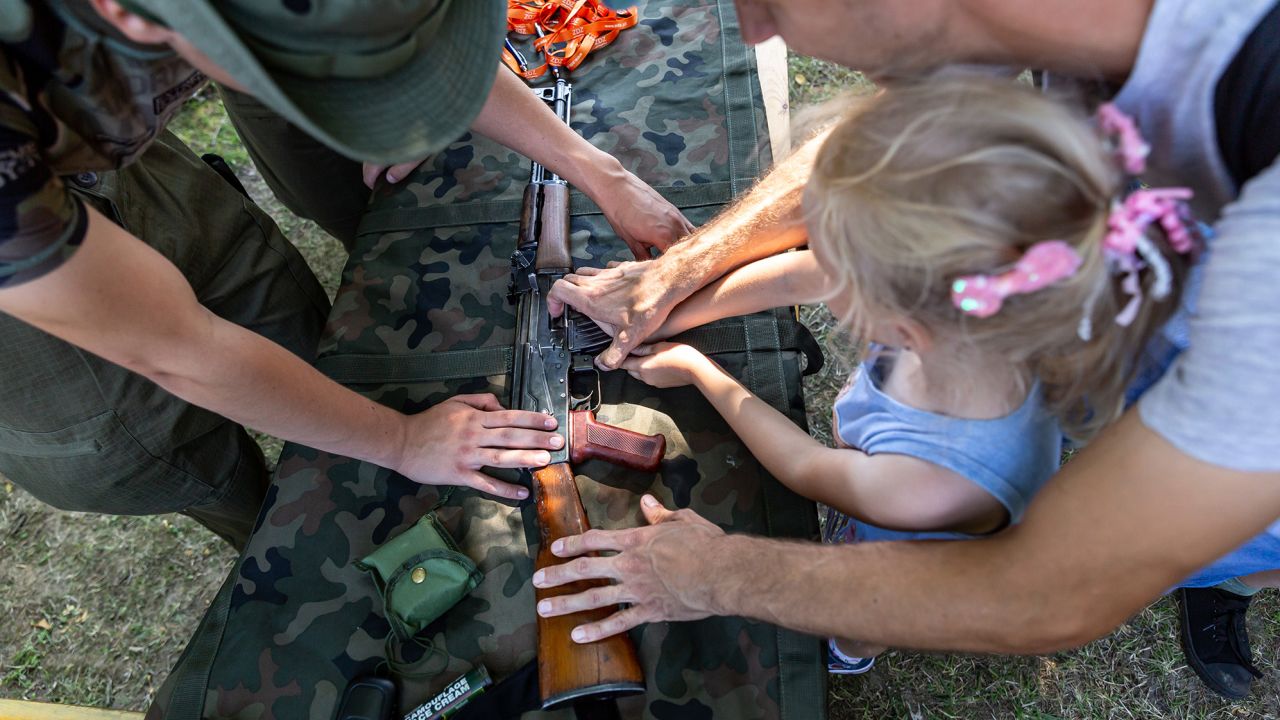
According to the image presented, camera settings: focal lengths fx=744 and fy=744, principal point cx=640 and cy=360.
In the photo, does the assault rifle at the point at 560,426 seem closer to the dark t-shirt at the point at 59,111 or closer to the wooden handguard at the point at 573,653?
the wooden handguard at the point at 573,653

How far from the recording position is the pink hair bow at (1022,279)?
115 cm

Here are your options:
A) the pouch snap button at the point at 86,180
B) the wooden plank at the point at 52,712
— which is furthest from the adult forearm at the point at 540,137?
the wooden plank at the point at 52,712

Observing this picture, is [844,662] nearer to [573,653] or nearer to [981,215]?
[573,653]

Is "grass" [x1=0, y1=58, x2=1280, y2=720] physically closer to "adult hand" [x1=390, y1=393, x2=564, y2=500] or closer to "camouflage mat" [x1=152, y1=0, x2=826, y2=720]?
"camouflage mat" [x1=152, y1=0, x2=826, y2=720]

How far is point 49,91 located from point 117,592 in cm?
266

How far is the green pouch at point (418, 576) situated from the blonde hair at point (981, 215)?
127cm

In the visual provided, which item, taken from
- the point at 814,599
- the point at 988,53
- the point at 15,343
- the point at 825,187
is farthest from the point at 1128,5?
the point at 15,343

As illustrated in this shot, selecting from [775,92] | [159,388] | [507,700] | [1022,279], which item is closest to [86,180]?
[159,388]

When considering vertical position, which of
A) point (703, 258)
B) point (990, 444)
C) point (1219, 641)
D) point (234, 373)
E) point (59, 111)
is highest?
point (59, 111)

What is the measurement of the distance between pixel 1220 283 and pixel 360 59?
1.47m

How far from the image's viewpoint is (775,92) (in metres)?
3.01

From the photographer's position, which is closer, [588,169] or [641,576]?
[641,576]

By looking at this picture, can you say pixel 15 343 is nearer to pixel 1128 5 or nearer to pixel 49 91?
pixel 49 91

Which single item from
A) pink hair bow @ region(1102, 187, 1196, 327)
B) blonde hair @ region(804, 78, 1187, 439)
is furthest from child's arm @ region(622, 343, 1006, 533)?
pink hair bow @ region(1102, 187, 1196, 327)
